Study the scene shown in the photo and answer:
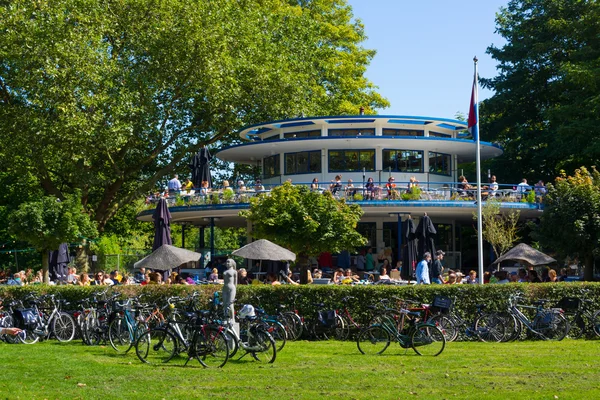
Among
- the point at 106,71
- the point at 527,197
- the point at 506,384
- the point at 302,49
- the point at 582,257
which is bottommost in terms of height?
the point at 506,384

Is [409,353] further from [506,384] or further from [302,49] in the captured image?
[302,49]

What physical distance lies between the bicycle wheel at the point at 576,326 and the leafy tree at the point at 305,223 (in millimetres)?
10608

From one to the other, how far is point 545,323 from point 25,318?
11877 mm

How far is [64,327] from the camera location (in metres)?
19.7

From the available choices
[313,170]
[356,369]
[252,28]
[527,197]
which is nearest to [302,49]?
[252,28]

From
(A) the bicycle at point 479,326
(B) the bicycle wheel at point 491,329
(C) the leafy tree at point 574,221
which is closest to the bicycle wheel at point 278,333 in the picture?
(A) the bicycle at point 479,326

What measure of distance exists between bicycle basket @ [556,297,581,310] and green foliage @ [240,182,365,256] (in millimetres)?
10558

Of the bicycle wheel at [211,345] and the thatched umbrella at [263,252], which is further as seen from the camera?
the thatched umbrella at [263,252]

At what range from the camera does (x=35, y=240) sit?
104 ft

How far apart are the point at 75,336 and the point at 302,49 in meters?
30.8

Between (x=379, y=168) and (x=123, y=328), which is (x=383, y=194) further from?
(x=123, y=328)

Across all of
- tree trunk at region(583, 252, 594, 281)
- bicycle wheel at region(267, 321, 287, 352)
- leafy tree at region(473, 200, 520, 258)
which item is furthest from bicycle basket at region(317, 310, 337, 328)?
leafy tree at region(473, 200, 520, 258)

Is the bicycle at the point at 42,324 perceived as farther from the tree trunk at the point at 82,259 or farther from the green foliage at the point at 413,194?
the tree trunk at the point at 82,259

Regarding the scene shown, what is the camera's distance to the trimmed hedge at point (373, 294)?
19.7 m
